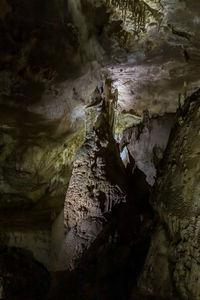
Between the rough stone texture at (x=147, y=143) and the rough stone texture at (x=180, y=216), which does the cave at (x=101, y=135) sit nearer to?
the rough stone texture at (x=180, y=216)

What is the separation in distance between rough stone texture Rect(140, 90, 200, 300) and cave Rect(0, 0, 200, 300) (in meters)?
0.01

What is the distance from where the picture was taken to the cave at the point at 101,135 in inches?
148

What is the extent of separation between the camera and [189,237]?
3283 millimetres

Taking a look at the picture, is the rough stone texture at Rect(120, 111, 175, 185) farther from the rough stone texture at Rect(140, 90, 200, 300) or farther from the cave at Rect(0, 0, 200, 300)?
the rough stone texture at Rect(140, 90, 200, 300)

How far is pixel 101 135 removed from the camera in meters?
5.74

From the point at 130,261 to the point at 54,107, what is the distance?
3.12 meters

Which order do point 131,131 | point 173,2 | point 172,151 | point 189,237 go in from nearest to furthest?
Answer: point 189,237 → point 173,2 → point 172,151 → point 131,131

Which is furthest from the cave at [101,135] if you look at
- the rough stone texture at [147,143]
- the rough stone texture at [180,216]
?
the rough stone texture at [147,143]

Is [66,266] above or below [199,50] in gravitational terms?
below

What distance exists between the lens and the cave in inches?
148

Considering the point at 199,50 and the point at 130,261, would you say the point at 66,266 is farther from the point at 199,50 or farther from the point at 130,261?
the point at 199,50

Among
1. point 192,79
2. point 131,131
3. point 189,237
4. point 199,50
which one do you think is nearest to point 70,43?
point 199,50

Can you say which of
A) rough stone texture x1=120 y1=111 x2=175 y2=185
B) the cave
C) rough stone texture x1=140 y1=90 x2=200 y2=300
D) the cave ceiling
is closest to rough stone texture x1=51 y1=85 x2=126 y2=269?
the cave

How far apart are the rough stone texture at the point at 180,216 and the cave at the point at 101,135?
14 mm
